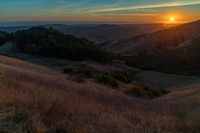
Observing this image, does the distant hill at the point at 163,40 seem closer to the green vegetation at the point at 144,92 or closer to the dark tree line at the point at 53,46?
the dark tree line at the point at 53,46

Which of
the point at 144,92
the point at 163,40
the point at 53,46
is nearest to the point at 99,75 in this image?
the point at 144,92

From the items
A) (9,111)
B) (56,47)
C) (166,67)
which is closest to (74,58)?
(56,47)

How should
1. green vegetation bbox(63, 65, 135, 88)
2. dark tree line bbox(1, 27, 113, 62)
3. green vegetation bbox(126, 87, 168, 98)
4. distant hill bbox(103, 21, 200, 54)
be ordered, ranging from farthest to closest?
distant hill bbox(103, 21, 200, 54)
dark tree line bbox(1, 27, 113, 62)
green vegetation bbox(63, 65, 135, 88)
green vegetation bbox(126, 87, 168, 98)

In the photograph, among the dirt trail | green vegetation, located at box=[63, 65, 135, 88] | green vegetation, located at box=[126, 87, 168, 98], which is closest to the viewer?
green vegetation, located at box=[126, 87, 168, 98]

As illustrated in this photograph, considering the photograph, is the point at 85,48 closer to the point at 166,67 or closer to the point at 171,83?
the point at 166,67

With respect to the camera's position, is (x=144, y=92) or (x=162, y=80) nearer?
(x=144, y=92)

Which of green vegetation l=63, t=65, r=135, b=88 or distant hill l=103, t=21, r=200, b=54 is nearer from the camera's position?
green vegetation l=63, t=65, r=135, b=88

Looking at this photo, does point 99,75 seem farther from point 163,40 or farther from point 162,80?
point 163,40

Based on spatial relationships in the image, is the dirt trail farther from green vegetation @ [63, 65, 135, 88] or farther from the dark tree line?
the dark tree line

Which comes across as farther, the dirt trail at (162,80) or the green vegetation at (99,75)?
the dirt trail at (162,80)

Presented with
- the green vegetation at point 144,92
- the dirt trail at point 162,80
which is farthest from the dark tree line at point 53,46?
the green vegetation at point 144,92

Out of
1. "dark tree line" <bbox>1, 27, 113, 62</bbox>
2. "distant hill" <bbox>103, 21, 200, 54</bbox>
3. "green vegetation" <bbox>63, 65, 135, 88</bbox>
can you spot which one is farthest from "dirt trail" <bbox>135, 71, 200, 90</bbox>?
"distant hill" <bbox>103, 21, 200, 54</bbox>

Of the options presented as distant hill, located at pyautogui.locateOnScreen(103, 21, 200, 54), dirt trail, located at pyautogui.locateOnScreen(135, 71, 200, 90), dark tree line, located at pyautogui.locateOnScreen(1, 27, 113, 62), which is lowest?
distant hill, located at pyautogui.locateOnScreen(103, 21, 200, 54)

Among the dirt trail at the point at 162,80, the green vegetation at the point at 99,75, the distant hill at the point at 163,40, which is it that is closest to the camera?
the green vegetation at the point at 99,75
